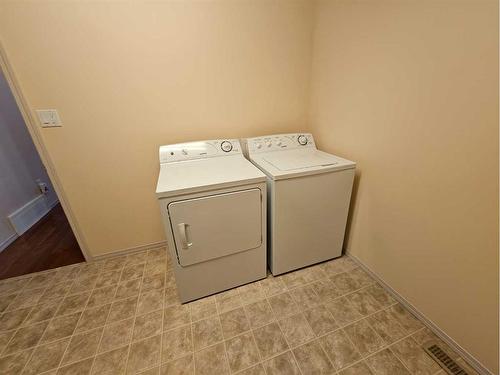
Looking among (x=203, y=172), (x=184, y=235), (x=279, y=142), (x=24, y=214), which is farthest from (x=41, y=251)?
(x=279, y=142)

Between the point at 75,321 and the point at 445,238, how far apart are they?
2.29 metres

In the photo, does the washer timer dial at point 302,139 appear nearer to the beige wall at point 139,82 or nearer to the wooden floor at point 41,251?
the beige wall at point 139,82

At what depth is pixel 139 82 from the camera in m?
1.57

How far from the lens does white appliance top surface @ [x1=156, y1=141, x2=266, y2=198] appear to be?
1223 mm

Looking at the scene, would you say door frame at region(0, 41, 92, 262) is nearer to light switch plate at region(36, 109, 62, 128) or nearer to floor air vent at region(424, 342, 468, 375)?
light switch plate at region(36, 109, 62, 128)

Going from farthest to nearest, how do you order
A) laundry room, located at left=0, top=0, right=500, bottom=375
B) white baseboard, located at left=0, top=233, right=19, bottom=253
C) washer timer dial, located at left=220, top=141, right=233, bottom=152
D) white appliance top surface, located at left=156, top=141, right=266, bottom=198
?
1. white baseboard, located at left=0, top=233, right=19, bottom=253
2. washer timer dial, located at left=220, top=141, right=233, bottom=152
3. white appliance top surface, located at left=156, top=141, right=266, bottom=198
4. laundry room, located at left=0, top=0, right=500, bottom=375

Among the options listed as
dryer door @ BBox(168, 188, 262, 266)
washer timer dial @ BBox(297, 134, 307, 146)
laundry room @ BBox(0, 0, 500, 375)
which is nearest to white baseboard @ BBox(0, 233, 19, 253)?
laundry room @ BBox(0, 0, 500, 375)

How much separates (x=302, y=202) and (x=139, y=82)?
58.6 inches

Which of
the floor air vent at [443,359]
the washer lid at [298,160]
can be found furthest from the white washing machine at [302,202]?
the floor air vent at [443,359]

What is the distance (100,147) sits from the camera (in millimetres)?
1642

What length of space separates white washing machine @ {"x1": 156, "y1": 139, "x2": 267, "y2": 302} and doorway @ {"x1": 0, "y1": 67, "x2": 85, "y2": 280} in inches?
51.7

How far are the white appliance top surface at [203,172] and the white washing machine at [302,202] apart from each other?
13cm

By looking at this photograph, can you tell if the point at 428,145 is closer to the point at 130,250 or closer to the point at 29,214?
the point at 130,250

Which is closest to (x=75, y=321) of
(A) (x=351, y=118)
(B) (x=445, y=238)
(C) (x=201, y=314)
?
(C) (x=201, y=314)
